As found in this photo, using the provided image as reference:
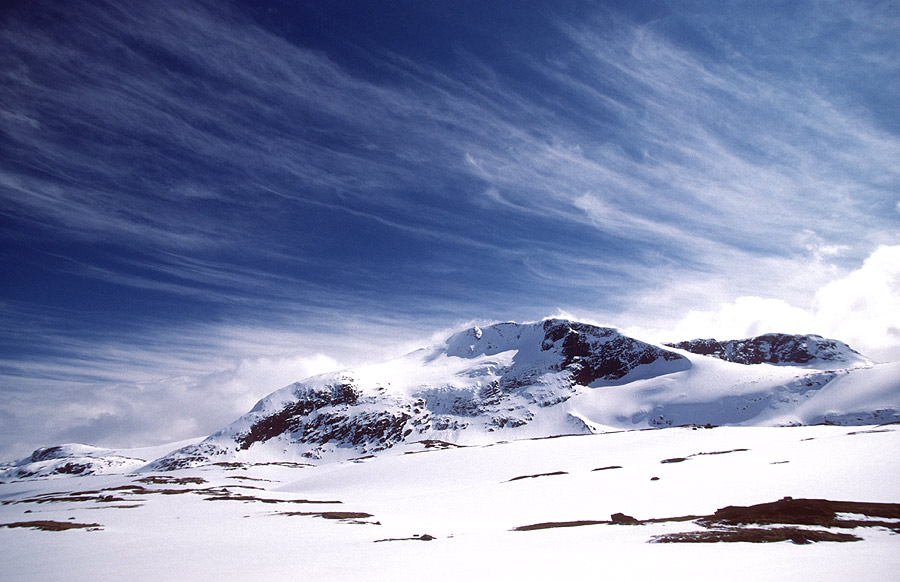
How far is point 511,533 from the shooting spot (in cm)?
2512

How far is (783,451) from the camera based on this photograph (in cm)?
4453

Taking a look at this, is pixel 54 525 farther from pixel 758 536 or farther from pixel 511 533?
pixel 758 536

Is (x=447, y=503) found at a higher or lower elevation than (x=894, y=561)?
lower

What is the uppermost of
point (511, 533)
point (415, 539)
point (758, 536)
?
point (758, 536)

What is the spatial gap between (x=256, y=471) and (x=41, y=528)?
110572mm

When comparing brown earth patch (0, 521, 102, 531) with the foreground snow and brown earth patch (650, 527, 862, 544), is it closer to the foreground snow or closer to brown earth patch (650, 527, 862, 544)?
the foreground snow

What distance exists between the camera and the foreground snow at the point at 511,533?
15.0 m

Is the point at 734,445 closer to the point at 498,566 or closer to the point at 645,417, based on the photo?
the point at 498,566

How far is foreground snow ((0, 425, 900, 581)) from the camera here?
15.0 metres

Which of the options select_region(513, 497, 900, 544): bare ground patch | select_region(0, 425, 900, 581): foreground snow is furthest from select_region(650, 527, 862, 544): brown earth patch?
select_region(0, 425, 900, 581): foreground snow

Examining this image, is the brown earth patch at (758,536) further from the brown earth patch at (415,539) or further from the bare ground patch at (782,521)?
the brown earth patch at (415,539)

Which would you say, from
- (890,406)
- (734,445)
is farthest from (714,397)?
(734,445)

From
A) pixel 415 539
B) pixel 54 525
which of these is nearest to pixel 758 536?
pixel 415 539

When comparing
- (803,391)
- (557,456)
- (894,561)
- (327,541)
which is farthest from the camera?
(803,391)
